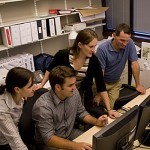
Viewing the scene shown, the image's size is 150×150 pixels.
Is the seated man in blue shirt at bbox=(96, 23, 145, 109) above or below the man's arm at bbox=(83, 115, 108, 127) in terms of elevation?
above

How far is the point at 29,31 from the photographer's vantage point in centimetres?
297

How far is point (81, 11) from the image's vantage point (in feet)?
11.7

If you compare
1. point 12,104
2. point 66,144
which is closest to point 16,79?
point 12,104

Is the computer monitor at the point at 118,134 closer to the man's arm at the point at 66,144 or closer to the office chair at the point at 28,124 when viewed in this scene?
the man's arm at the point at 66,144

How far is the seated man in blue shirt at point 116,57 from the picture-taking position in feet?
7.93

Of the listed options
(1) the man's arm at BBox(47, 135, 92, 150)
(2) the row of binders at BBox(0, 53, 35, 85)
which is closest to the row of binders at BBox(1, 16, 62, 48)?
(2) the row of binders at BBox(0, 53, 35, 85)

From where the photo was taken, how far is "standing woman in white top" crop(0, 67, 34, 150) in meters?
1.49

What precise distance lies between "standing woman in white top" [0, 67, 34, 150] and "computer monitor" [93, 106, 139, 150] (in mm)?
635

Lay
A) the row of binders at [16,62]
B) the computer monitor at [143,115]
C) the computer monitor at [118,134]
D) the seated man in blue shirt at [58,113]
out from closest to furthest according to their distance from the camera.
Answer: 1. the computer monitor at [118,134]
2. the computer monitor at [143,115]
3. the seated man in blue shirt at [58,113]
4. the row of binders at [16,62]

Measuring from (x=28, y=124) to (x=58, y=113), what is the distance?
0.24 m

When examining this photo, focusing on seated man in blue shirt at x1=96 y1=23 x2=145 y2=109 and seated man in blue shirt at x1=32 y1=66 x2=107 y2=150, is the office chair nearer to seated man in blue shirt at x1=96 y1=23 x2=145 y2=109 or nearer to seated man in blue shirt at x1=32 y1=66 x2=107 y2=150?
seated man in blue shirt at x1=32 y1=66 x2=107 y2=150

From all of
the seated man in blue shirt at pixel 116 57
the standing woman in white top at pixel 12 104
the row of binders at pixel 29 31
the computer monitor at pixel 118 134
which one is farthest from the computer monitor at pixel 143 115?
the row of binders at pixel 29 31

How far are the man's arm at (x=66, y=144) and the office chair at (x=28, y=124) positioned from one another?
20 cm

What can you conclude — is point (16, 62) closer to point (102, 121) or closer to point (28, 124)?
point (28, 124)
